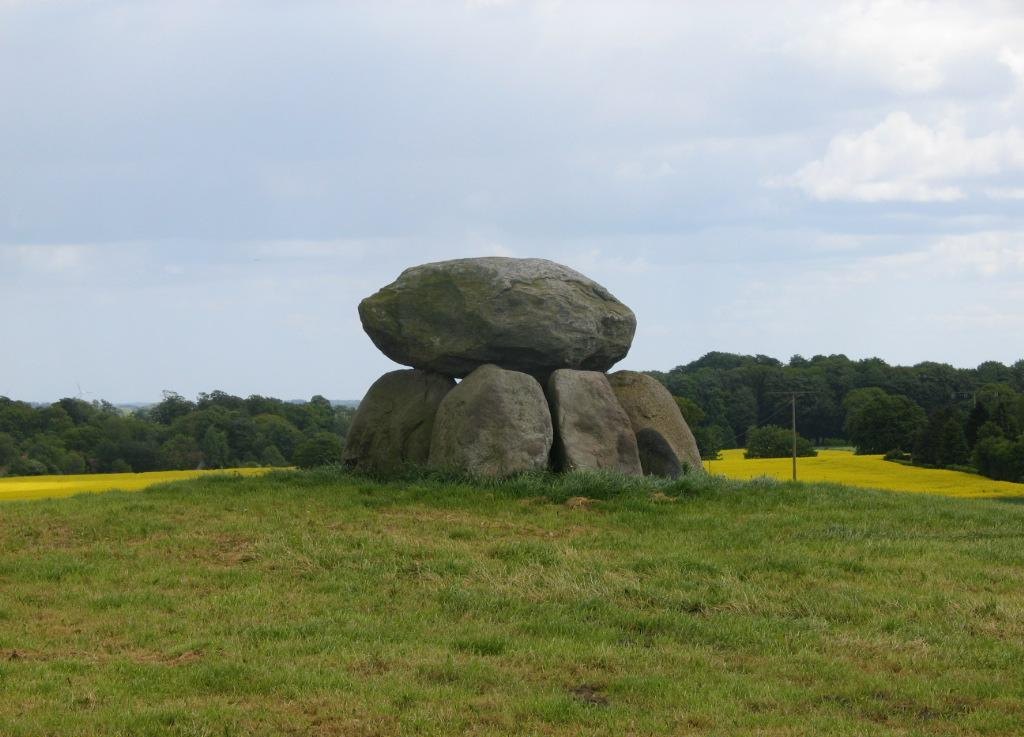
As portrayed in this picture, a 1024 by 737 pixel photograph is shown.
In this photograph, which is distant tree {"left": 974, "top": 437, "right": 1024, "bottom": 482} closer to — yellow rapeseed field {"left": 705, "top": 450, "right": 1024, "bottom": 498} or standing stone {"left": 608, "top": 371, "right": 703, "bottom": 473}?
yellow rapeseed field {"left": 705, "top": 450, "right": 1024, "bottom": 498}

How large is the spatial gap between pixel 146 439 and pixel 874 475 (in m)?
25.4

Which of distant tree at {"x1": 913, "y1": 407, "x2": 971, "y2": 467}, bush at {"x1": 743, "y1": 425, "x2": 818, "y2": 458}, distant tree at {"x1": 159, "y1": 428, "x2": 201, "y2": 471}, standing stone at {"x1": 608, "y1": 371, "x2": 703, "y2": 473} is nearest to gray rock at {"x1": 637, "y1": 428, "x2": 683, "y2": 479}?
standing stone at {"x1": 608, "y1": 371, "x2": 703, "y2": 473}

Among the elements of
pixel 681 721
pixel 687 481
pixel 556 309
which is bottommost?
pixel 681 721

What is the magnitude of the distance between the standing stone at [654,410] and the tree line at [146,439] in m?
15.2

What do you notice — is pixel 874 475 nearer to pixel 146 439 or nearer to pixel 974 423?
pixel 974 423

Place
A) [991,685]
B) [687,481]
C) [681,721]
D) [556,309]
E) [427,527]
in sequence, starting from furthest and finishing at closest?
1. [556,309]
2. [687,481]
3. [427,527]
4. [991,685]
5. [681,721]

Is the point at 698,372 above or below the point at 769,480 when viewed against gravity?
above

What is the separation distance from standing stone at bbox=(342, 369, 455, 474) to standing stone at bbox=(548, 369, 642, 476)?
7.23 ft

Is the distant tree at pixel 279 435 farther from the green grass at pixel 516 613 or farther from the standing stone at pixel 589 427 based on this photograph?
the green grass at pixel 516 613

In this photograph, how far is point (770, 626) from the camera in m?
9.77

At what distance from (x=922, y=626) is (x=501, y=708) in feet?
14.1

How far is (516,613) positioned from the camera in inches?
405

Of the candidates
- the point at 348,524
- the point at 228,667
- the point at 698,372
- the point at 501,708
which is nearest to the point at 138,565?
the point at 348,524

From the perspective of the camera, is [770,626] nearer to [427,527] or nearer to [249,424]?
[427,527]
